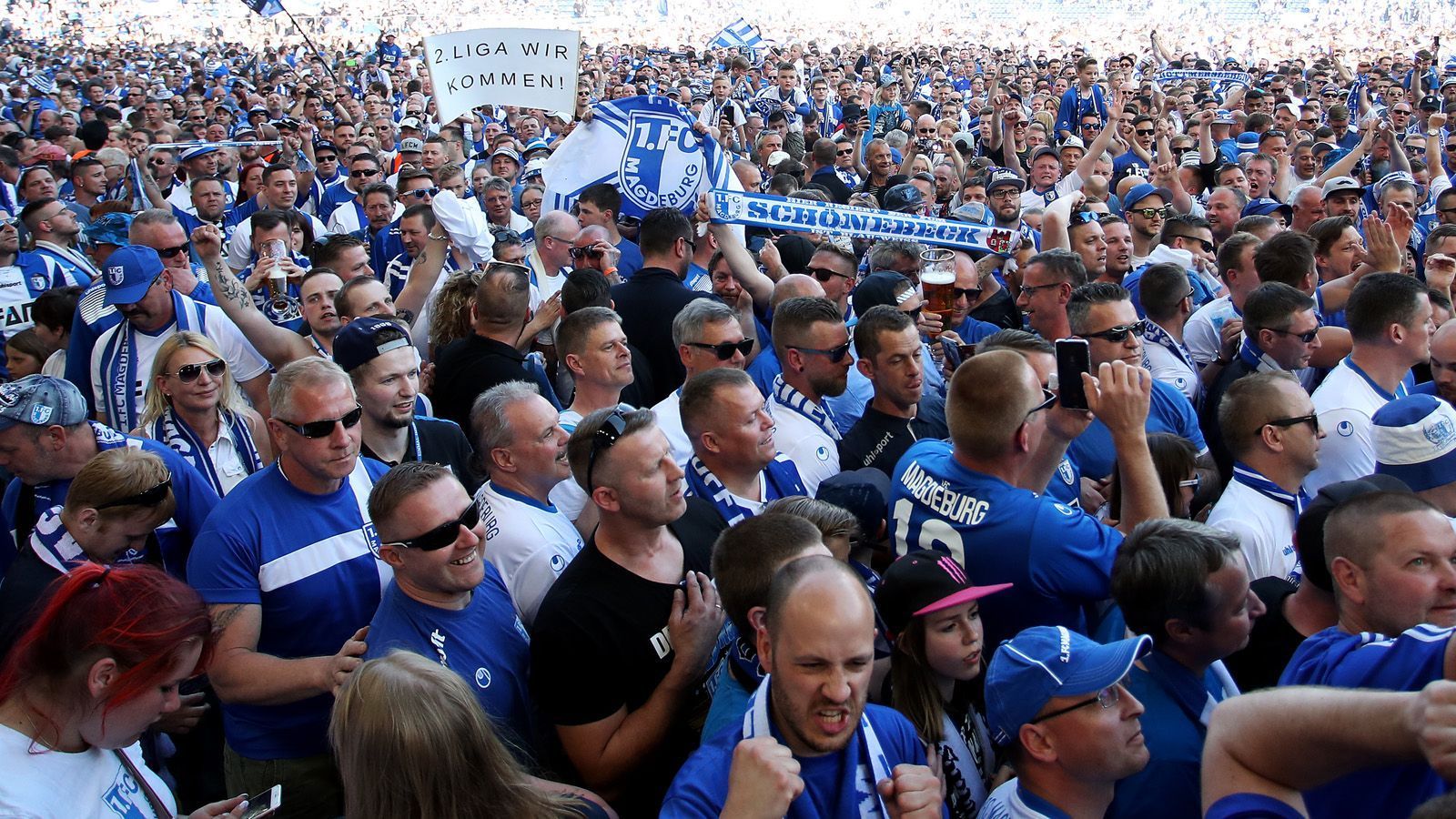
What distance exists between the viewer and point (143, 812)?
2467mm

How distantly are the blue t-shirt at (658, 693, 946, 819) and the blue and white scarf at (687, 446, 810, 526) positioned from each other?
131 cm

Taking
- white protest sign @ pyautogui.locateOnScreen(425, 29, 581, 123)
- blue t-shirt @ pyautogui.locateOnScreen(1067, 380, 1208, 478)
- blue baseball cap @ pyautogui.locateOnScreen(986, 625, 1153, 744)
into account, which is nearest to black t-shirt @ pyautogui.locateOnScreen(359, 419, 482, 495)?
blue t-shirt @ pyautogui.locateOnScreen(1067, 380, 1208, 478)

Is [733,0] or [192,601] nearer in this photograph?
[192,601]

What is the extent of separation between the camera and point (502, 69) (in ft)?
27.7

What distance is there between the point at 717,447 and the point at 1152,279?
9.14 ft

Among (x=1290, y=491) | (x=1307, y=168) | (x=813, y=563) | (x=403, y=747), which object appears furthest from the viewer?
(x=1307, y=168)

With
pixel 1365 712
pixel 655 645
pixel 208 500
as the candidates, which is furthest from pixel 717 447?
pixel 1365 712

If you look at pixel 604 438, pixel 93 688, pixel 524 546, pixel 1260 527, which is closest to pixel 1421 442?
pixel 1260 527

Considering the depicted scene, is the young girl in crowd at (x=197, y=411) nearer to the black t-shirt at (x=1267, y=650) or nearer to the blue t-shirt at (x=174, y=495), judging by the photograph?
the blue t-shirt at (x=174, y=495)

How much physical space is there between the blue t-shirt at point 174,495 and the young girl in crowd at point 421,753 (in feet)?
5.88

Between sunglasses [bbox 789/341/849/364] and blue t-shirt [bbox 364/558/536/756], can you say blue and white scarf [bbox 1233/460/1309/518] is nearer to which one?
sunglasses [bbox 789/341/849/364]

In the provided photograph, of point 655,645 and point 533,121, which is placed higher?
point 655,645

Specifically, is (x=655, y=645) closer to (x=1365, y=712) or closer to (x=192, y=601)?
(x=192, y=601)

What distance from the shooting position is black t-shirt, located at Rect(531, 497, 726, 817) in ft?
9.42
